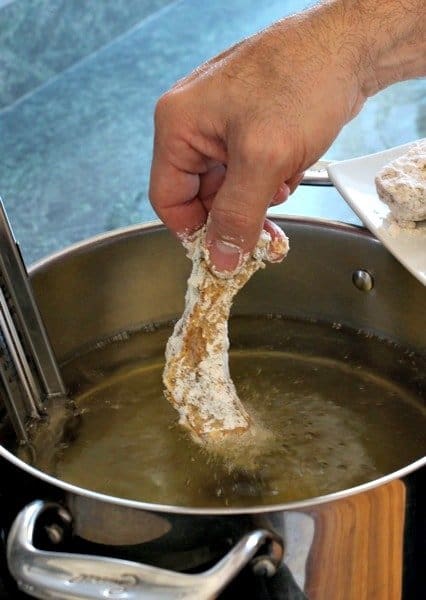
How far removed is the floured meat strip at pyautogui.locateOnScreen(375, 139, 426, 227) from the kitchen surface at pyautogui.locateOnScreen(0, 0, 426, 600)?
1.9 inches

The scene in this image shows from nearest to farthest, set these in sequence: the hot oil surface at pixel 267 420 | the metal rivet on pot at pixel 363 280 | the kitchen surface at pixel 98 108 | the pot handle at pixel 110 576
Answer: the pot handle at pixel 110 576, the hot oil surface at pixel 267 420, the metal rivet on pot at pixel 363 280, the kitchen surface at pixel 98 108

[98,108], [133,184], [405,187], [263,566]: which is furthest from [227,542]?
[98,108]

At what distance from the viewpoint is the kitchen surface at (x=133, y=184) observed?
500mm

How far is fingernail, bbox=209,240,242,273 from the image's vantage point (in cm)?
60

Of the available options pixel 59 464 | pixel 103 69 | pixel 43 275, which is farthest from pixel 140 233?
pixel 103 69

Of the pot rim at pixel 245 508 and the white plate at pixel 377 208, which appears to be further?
the white plate at pixel 377 208

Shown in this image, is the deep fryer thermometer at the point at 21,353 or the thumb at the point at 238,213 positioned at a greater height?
the thumb at the point at 238,213

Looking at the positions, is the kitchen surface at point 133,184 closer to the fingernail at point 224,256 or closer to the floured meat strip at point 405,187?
the floured meat strip at point 405,187

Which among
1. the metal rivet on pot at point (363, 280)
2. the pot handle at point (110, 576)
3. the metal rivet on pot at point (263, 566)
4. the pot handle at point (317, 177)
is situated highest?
the pot handle at point (317, 177)

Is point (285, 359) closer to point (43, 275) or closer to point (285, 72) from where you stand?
point (43, 275)

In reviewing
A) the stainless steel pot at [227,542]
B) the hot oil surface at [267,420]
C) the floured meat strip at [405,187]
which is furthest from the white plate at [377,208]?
the stainless steel pot at [227,542]

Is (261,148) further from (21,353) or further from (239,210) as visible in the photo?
(21,353)

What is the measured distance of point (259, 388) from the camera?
0.76m

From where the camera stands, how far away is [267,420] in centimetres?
72
